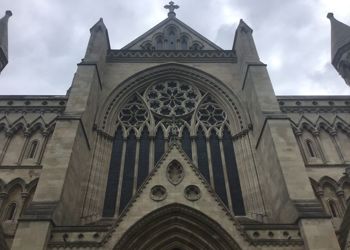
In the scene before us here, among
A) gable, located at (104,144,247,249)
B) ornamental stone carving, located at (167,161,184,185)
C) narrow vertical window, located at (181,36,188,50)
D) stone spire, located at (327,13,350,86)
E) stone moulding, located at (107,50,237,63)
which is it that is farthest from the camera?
narrow vertical window, located at (181,36,188,50)

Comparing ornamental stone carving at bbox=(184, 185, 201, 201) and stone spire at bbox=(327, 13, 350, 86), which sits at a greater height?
→ stone spire at bbox=(327, 13, 350, 86)

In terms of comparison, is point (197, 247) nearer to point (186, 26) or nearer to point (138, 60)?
point (138, 60)

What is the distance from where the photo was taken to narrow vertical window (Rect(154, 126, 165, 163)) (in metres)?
16.1

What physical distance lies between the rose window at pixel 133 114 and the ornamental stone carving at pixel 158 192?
6268 mm

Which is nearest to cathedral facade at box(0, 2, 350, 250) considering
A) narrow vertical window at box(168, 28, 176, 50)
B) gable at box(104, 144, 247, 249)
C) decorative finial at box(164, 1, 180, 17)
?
gable at box(104, 144, 247, 249)

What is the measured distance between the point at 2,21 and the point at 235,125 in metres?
14.7

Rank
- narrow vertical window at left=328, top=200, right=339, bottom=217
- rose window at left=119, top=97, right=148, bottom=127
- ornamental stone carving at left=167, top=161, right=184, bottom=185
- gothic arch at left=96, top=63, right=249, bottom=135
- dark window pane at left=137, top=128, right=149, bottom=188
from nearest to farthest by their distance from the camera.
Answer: ornamental stone carving at left=167, top=161, right=184, bottom=185 < narrow vertical window at left=328, top=200, right=339, bottom=217 < dark window pane at left=137, top=128, right=149, bottom=188 < gothic arch at left=96, top=63, right=249, bottom=135 < rose window at left=119, top=97, right=148, bottom=127

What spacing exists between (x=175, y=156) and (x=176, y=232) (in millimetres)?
2538

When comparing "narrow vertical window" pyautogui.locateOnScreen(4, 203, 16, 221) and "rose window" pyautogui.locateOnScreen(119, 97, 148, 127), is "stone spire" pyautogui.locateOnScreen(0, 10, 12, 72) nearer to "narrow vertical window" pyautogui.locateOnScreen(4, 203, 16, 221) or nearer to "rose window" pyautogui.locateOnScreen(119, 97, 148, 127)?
"rose window" pyautogui.locateOnScreen(119, 97, 148, 127)

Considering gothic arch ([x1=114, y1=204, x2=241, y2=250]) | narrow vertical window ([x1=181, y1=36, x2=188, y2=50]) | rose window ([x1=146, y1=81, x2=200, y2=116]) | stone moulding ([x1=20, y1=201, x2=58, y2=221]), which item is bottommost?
gothic arch ([x1=114, y1=204, x2=241, y2=250])

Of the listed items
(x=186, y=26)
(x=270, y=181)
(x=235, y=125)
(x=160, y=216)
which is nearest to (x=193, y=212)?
(x=160, y=216)

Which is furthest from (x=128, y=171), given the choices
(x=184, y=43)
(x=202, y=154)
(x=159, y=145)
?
(x=184, y=43)

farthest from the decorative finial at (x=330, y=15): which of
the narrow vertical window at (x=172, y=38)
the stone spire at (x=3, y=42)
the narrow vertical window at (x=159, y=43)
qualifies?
the stone spire at (x=3, y=42)

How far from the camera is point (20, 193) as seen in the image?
14320 mm
